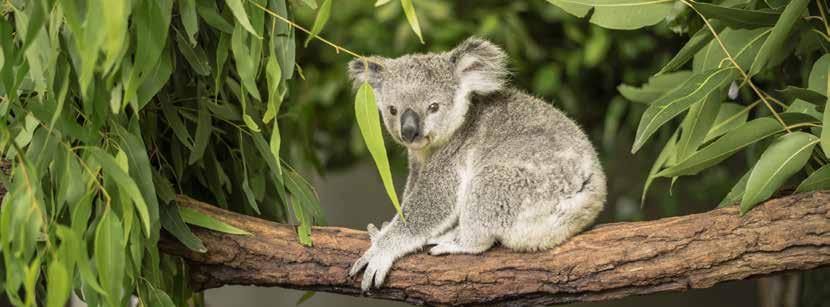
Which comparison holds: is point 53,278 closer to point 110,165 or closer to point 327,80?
point 110,165

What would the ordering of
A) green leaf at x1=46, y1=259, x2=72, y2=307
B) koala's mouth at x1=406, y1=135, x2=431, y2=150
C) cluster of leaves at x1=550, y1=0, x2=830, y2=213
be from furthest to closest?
1. koala's mouth at x1=406, y1=135, x2=431, y2=150
2. cluster of leaves at x1=550, y1=0, x2=830, y2=213
3. green leaf at x1=46, y1=259, x2=72, y2=307

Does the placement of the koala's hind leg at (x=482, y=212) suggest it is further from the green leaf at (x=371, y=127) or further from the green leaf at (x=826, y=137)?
the green leaf at (x=826, y=137)

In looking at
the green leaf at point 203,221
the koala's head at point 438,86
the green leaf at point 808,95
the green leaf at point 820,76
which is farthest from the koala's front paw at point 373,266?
the green leaf at point 820,76

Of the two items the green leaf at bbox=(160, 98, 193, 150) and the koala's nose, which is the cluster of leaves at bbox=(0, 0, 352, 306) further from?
the koala's nose

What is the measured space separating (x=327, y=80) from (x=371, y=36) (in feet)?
1.51

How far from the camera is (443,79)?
10.7ft

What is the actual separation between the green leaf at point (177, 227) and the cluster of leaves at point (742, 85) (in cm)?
122

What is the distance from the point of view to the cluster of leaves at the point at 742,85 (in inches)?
101

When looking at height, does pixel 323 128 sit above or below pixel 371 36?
below

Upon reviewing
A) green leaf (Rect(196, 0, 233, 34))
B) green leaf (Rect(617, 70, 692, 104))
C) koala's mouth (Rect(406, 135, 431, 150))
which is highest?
green leaf (Rect(196, 0, 233, 34))

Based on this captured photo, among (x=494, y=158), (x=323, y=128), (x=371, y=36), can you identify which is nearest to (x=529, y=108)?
(x=494, y=158)

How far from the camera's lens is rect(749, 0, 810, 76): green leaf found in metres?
2.54

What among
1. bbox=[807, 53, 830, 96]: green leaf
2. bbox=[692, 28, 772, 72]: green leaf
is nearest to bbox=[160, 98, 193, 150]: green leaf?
bbox=[692, 28, 772, 72]: green leaf

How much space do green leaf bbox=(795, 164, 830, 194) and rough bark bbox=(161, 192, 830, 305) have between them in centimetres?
3
